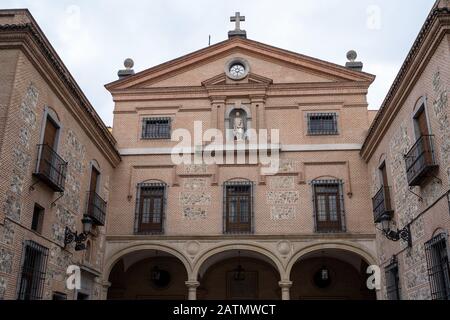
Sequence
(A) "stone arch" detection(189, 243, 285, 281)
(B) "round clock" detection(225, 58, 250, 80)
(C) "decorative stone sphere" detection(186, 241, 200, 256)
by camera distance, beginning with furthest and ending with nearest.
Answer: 1. (B) "round clock" detection(225, 58, 250, 80)
2. (C) "decorative stone sphere" detection(186, 241, 200, 256)
3. (A) "stone arch" detection(189, 243, 285, 281)

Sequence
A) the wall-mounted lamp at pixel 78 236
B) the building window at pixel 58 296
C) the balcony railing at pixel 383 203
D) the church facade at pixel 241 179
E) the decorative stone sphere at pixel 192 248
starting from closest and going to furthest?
1. the building window at pixel 58 296
2. the wall-mounted lamp at pixel 78 236
3. the balcony railing at pixel 383 203
4. the decorative stone sphere at pixel 192 248
5. the church facade at pixel 241 179

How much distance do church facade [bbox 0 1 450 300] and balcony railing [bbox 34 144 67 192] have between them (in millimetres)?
55

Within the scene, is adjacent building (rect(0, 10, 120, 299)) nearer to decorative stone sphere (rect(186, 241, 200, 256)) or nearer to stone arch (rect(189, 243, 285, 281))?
decorative stone sphere (rect(186, 241, 200, 256))

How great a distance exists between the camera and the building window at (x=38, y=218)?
11.7 metres

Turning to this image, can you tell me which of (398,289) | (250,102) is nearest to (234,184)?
(250,102)

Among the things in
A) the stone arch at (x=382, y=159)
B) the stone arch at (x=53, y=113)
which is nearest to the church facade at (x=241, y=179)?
the stone arch at (x=382, y=159)

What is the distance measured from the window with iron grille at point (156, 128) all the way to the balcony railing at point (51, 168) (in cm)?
557

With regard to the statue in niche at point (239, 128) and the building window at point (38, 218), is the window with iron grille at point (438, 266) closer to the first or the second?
the statue in niche at point (239, 128)

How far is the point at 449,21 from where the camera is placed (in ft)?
31.5

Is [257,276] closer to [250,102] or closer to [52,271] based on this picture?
[250,102]

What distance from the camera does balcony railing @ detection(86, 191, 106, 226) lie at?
14.8m

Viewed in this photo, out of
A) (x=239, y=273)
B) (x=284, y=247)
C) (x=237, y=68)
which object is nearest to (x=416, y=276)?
(x=284, y=247)

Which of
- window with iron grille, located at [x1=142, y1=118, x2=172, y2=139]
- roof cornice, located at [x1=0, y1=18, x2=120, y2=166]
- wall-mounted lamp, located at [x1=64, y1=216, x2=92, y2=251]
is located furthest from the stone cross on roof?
wall-mounted lamp, located at [x1=64, y1=216, x2=92, y2=251]

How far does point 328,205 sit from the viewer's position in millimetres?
16672
